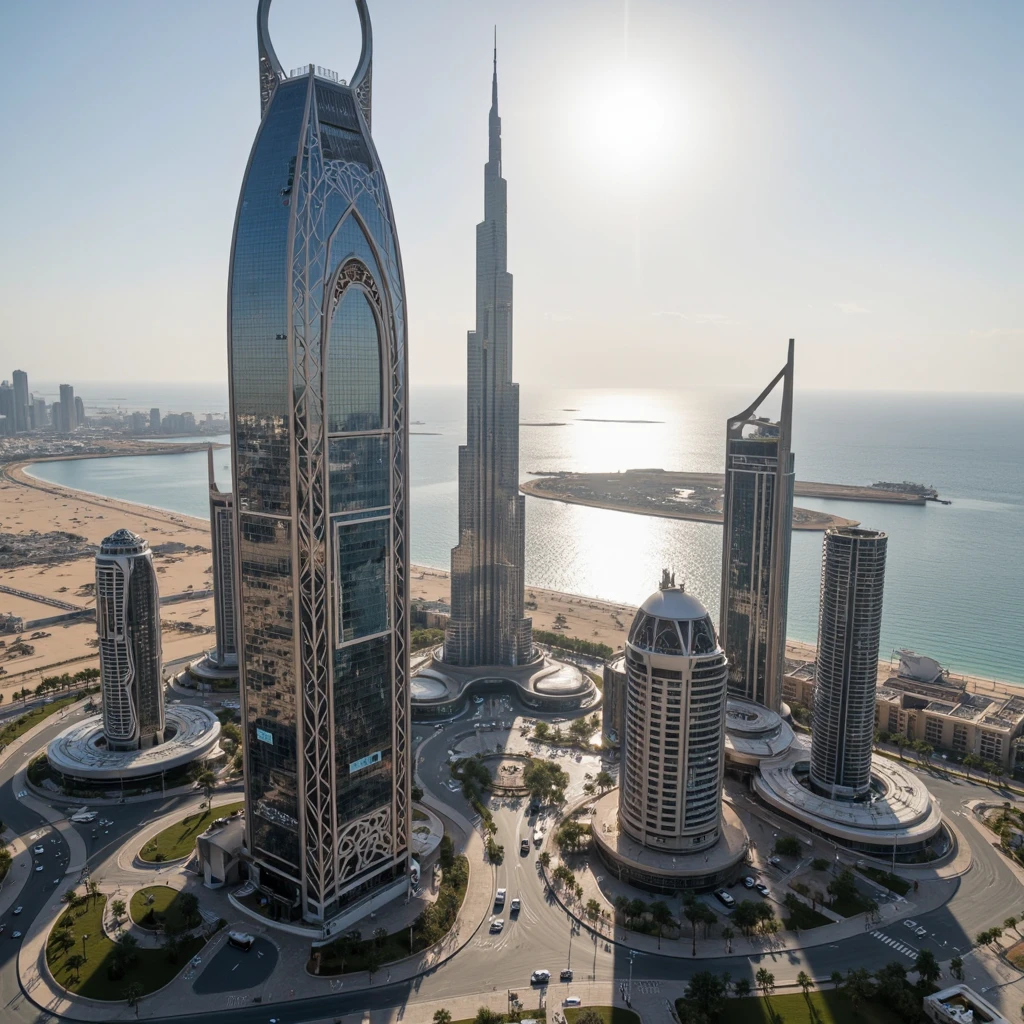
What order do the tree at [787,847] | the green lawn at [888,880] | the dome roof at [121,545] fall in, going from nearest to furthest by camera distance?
the green lawn at [888,880] < the tree at [787,847] < the dome roof at [121,545]

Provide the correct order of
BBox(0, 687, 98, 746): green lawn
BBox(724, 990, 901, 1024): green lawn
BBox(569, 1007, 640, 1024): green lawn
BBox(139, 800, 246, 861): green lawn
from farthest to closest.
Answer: BBox(0, 687, 98, 746): green lawn → BBox(139, 800, 246, 861): green lawn → BBox(724, 990, 901, 1024): green lawn → BBox(569, 1007, 640, 1024): green lawn

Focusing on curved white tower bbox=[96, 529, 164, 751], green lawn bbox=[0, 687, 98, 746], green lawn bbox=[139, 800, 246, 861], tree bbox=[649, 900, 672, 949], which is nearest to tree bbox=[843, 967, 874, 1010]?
tree bbox=[649, 900, 672, 949]

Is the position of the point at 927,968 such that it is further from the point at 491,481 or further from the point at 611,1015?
the point at 491,481

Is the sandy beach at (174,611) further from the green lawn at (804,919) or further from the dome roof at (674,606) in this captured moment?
the green lawn at (804,919)

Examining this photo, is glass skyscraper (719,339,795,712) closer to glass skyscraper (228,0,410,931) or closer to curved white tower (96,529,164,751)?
glass skyscraper (228,0,410,931)

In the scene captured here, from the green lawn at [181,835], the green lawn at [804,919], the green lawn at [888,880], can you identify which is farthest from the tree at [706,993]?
the green lawn at [181,835]

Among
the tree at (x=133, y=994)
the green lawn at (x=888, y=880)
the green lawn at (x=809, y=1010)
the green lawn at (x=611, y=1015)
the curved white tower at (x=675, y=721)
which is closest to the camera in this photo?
the green lawn at (x=611, y=1015)
